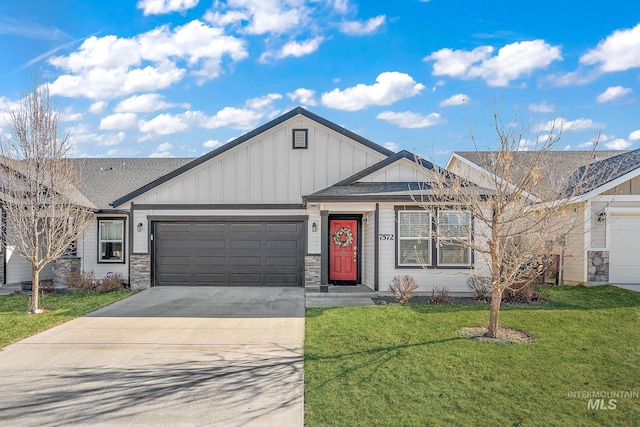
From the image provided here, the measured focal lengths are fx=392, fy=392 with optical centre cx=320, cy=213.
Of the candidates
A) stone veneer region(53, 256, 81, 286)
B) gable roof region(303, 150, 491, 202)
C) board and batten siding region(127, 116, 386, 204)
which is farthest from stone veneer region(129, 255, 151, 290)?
gable roof region(303, 150, 491, 202)

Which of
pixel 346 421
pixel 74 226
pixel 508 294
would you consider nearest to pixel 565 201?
pixel 508 294

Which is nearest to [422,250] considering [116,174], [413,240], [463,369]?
[413,240]

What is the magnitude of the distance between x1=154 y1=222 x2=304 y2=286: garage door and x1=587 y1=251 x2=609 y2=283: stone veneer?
864 centimetres

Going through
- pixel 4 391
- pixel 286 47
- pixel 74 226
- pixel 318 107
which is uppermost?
pixel 286 47

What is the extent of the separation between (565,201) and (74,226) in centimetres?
1063

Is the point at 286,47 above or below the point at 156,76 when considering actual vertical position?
above

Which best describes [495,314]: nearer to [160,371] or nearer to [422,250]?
[422,250]

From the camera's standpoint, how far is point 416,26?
43.8 ft

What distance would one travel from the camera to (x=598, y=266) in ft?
38.1

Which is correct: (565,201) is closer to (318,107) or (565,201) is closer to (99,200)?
(318,107)

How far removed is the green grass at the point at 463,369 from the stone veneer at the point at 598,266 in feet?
11.5

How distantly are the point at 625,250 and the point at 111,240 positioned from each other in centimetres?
1646

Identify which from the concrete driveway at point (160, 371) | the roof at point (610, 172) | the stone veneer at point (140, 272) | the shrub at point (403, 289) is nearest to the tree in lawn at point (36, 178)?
the concrete driveway at point (160, 371)

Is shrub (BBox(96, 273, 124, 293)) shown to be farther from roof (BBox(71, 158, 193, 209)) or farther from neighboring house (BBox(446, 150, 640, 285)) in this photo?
neighboring house (BBox(446, 150, 640, 285))
